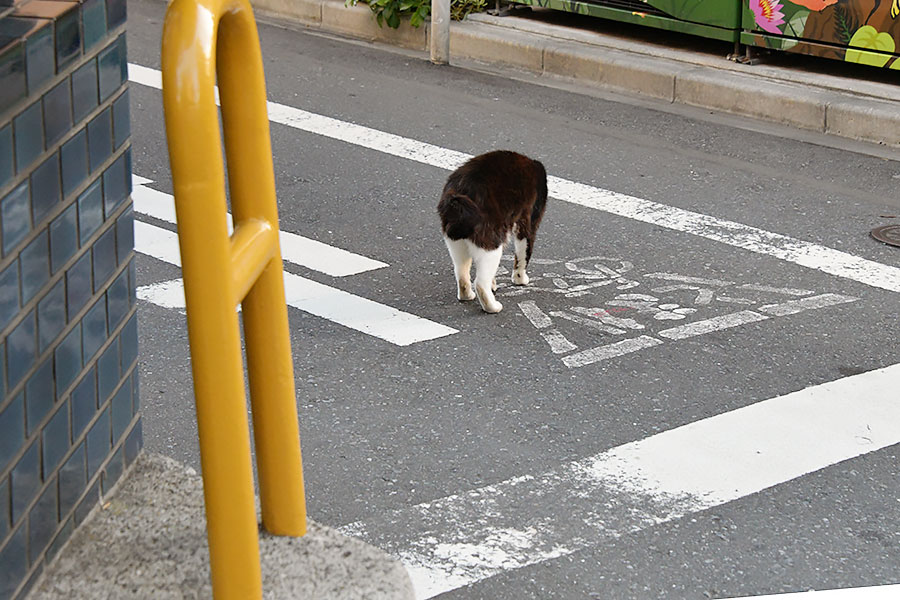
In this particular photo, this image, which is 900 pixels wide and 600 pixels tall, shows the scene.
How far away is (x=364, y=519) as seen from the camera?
12.0 feet

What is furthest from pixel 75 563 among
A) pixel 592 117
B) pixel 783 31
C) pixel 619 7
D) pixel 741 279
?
pixel 619 7

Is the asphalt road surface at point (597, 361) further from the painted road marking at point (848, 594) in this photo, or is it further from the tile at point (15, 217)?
the tile at point (15, 217)

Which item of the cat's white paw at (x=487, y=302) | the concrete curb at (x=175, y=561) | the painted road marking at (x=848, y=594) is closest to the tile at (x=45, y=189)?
the concrete curb at (x=175, y=561)

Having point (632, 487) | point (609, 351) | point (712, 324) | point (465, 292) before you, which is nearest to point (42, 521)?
point (632, 487)

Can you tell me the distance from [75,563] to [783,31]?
771cm

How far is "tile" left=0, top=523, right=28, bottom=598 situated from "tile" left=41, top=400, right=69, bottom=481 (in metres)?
0.13

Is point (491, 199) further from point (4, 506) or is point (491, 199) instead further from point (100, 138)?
point (4, 506)

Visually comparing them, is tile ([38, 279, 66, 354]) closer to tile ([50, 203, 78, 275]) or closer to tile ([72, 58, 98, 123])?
tile ([50, 203, 78, 275])

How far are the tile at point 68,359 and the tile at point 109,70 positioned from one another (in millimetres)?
467

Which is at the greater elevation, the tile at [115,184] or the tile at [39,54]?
the tile at [39,54]

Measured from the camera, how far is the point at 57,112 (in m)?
2.20

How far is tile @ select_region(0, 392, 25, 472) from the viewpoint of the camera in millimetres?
2047

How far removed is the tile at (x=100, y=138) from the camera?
7.77 ft

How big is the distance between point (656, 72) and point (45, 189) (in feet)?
24.5
